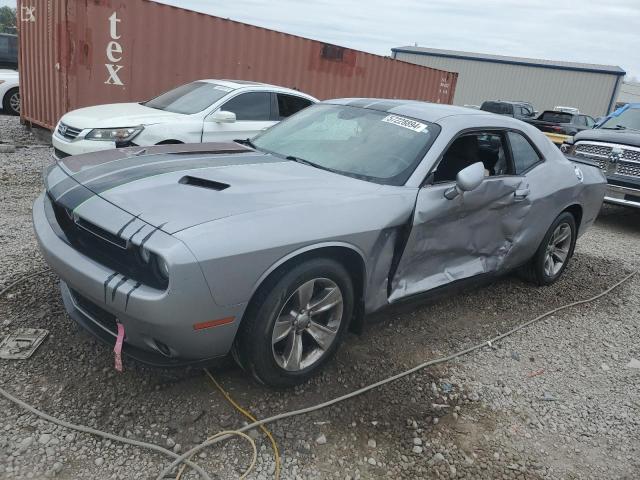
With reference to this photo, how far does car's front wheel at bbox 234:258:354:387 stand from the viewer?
2590 mm

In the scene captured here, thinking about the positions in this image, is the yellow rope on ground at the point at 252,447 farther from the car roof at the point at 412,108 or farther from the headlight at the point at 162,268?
the car roof at the point at 412,108

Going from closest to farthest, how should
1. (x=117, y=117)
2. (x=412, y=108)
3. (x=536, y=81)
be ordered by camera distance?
(x=412, y=108) → (x=117, y=117) → (x=536, y=81)

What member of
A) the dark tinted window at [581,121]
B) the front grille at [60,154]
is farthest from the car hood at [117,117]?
the dark tinted window at [581,121]

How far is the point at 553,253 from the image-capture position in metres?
4.95

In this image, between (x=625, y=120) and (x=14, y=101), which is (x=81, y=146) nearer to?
(x=14, y=101)

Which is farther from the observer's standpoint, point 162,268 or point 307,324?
point 307,324

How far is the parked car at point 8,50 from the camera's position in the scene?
54.5 feet

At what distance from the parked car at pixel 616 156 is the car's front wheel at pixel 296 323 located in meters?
5.60

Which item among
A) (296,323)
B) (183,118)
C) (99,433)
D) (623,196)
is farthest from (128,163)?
(623,196)

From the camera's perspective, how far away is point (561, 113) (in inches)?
722

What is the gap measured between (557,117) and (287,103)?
1392cm

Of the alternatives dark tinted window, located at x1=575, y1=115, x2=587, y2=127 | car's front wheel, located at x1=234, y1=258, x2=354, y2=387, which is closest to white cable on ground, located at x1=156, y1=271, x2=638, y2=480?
car's front wheel, located at x1=234, y1=258, x2=354, y2=387

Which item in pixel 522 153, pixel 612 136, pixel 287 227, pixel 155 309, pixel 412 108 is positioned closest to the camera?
pixel 155 309

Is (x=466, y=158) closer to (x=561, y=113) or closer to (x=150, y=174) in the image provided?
(x=150, y=174)
